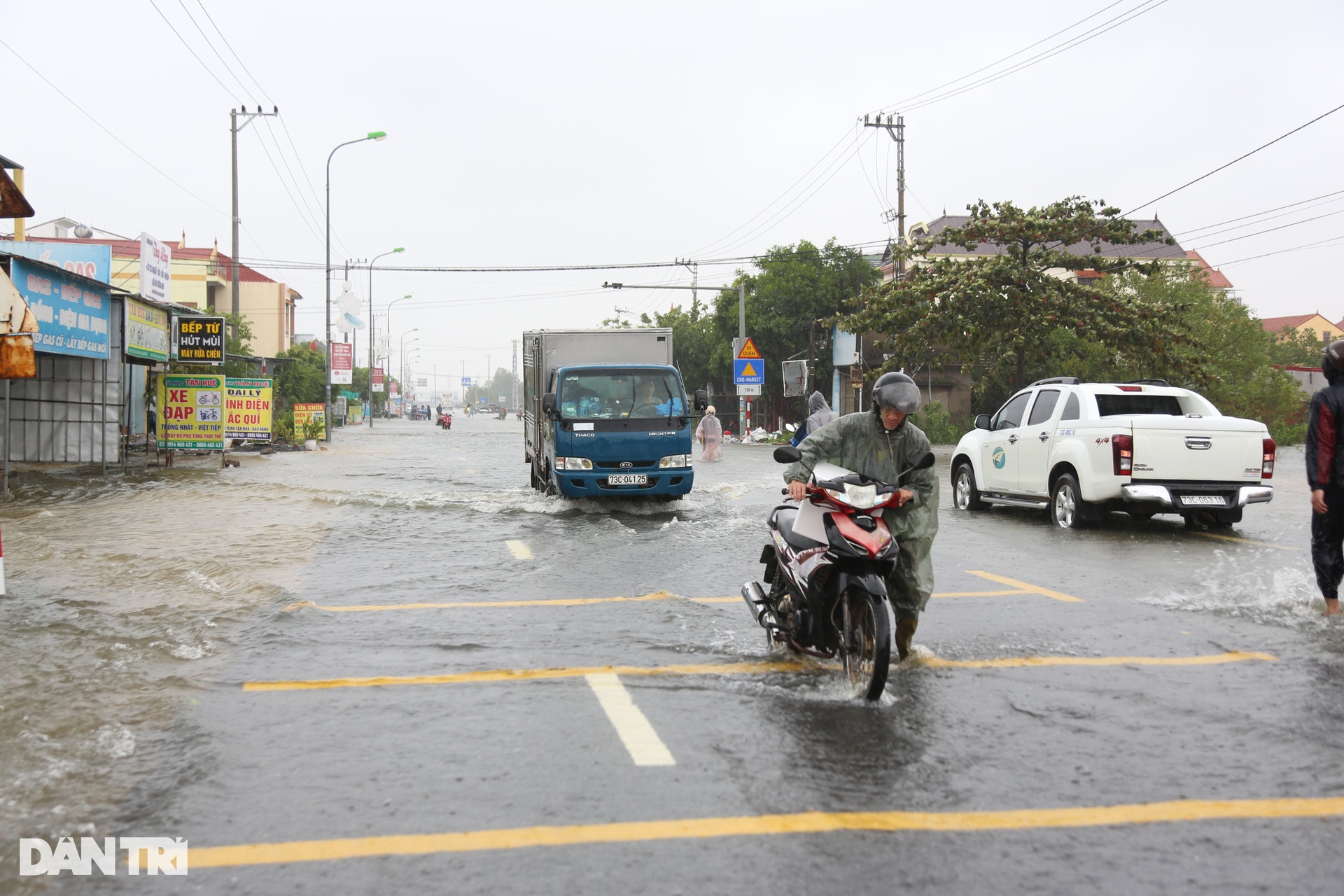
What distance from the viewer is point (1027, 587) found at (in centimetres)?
870

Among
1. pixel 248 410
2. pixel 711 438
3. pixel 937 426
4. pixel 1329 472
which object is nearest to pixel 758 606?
pixel 1329 472

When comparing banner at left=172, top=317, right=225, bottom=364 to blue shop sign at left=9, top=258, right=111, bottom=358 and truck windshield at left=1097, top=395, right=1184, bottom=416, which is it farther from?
truck windshield at left=1097, top=395, right=1184, bottom=416

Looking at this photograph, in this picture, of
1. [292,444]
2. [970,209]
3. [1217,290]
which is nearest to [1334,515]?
[970,209]

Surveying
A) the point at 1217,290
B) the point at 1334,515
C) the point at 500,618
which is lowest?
the point at 500,618

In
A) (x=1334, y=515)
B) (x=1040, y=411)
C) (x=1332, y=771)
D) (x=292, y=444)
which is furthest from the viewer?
(x=292, y=444)

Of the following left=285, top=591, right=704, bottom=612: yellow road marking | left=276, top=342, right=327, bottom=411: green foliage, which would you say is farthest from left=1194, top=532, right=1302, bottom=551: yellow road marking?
left=276, top=342, right=327, bottom=411: green foliage

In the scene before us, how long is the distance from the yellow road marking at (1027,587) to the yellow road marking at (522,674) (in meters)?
3.07

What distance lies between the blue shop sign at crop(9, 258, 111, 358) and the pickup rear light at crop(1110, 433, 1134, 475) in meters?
13.8

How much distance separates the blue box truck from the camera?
14.6 metres

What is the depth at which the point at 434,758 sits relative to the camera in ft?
14.1

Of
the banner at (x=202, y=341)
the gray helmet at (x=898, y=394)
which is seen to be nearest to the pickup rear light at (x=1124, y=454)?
the gray helmet at (x=898, y=394)

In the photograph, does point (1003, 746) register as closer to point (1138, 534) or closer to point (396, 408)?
point (1138, 534)

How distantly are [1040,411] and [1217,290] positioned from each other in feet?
101

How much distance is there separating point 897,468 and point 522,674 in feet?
7.30
